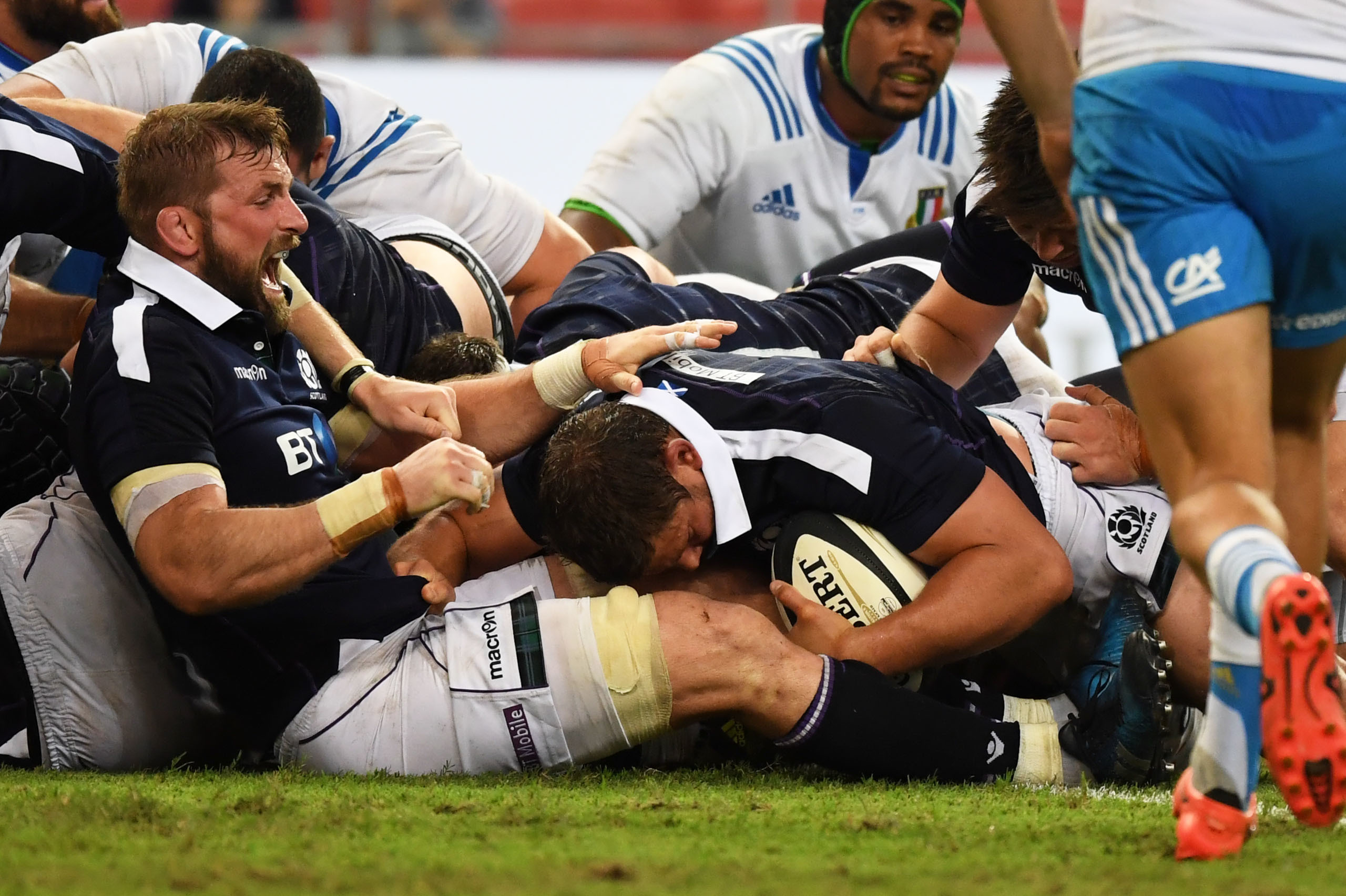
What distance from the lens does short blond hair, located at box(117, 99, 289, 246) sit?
9.59 ft

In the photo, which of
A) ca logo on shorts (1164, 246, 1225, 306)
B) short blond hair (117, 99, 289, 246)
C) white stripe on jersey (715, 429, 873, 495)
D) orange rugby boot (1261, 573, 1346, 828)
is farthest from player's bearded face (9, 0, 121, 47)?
orange rugby boot (1261, 573, 1346, 828)

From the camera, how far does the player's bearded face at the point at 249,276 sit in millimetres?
2922

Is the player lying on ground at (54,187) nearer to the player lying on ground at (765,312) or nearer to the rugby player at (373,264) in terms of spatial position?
the rugby player at (373,264)

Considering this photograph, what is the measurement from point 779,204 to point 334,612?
10.2ft

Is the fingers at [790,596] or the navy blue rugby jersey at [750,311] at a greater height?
the navy blue rugby jersey at [750,311]

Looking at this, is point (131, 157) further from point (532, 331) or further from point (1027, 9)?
point (1027, 9)

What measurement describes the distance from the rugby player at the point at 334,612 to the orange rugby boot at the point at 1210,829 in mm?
788

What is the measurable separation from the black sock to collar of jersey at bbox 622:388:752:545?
0.29 metres

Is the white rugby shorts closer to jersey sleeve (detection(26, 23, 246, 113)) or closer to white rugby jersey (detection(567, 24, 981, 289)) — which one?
jersey sleeve (detection(26, 23, 246, 113))

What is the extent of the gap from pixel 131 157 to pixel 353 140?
1810mm

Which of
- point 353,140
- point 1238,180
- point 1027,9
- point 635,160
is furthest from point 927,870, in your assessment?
point 635,160

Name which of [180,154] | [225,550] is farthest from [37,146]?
[225,550]

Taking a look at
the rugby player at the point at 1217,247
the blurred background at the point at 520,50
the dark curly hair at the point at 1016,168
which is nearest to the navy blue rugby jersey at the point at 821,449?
the dark curly hair at the point at 1016,168

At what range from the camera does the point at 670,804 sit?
2340 millimetres
